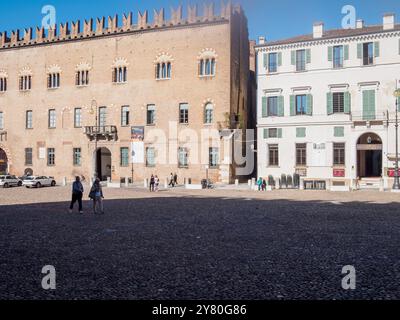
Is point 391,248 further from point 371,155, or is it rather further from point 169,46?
point 169,46

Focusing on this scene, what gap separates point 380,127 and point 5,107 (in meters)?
41.7

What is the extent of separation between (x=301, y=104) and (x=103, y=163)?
79.0 feet

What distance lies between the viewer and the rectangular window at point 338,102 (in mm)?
33094

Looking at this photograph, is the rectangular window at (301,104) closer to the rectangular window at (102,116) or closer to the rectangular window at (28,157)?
the rectangular window at (102,116)

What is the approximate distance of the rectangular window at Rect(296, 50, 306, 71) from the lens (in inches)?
1351

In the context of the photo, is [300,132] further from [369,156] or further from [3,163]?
[3,163]

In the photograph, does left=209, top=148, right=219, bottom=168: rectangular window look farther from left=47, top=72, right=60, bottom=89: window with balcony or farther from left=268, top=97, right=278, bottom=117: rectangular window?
left=47, top=72, right=60, bottom=89: window with balcony

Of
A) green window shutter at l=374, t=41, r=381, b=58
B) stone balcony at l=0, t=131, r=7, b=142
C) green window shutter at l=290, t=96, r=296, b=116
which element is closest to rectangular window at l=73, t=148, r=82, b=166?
stone balcony at l=0, t=131, r=7, b=142

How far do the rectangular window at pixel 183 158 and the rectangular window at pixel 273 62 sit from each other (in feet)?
37.5

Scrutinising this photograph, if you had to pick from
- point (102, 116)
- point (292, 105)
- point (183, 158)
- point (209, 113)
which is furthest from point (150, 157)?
point (292, 105)

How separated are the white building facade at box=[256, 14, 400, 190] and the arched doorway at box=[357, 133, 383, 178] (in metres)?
0.09

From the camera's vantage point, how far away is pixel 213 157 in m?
38.2

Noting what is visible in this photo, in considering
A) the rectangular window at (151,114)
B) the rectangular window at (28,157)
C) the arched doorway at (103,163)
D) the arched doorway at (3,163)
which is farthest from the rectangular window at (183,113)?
the arched doorway at (3,163)

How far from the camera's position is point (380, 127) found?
31.7 metres
